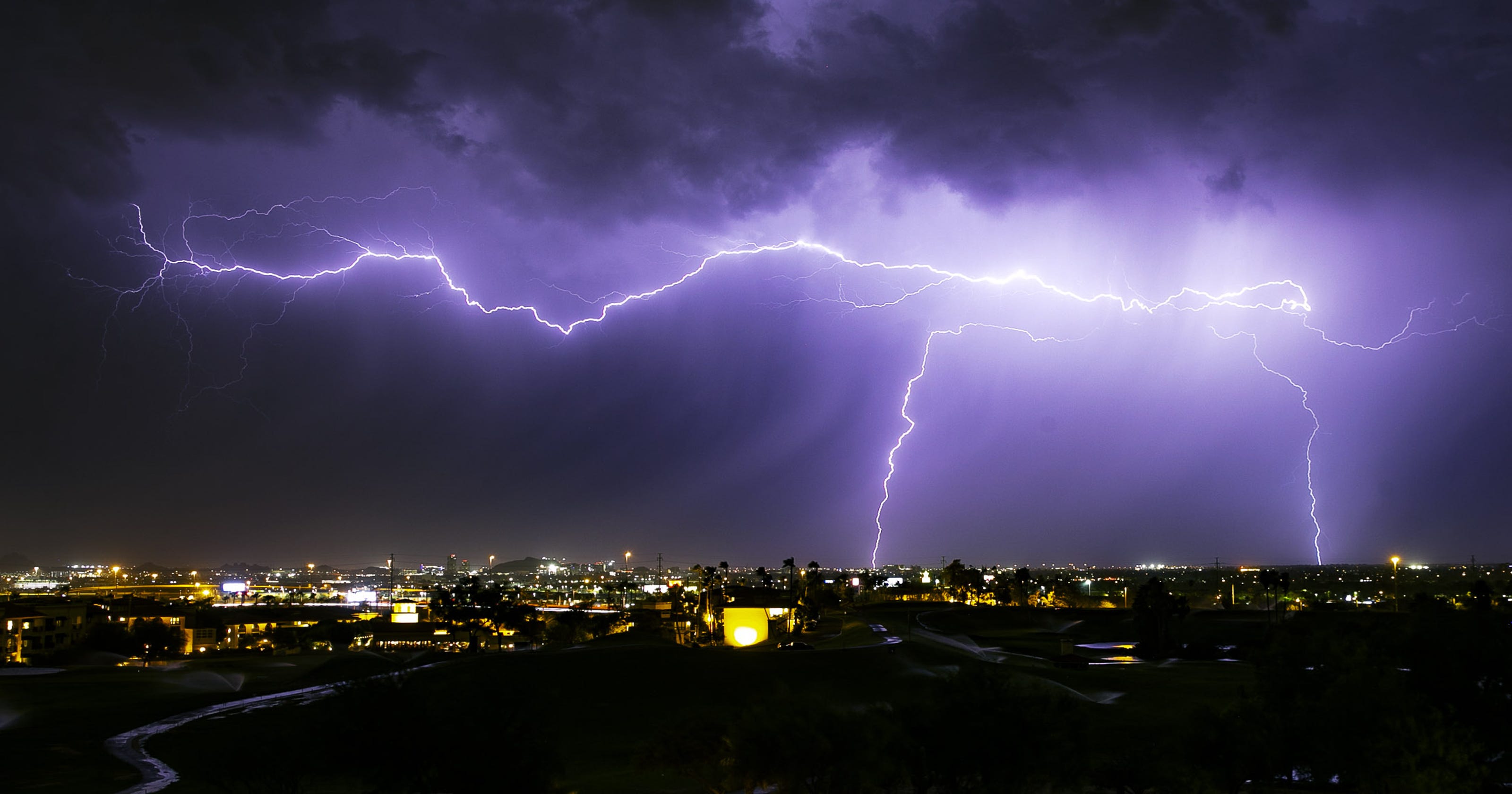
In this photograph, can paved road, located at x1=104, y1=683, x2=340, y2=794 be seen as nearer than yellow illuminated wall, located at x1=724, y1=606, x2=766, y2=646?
Yes

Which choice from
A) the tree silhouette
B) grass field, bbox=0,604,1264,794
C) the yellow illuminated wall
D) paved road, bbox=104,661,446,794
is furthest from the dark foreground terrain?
the yellow illuminated wall

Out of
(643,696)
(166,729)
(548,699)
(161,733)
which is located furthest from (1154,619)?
(161,733)

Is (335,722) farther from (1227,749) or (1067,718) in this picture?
(1227,749)

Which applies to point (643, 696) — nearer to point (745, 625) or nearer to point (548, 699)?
point (548, 699)

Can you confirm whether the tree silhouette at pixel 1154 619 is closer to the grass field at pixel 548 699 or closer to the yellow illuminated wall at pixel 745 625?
the grass field at pixel 548 699

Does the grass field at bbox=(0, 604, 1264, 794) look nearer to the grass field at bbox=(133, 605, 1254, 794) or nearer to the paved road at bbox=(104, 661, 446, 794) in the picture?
the grass field at bbox=(133, 605, 1254, 794)

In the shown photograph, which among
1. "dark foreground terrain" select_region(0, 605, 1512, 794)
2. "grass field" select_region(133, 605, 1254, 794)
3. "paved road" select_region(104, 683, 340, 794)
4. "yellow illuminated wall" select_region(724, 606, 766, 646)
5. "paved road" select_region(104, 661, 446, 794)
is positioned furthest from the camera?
"yellow illuminated wall" select_region(724, 606, 766, 646)

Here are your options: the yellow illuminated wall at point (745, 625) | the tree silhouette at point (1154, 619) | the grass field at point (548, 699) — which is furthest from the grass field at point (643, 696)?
the tree silhouette at point (1154, 619)

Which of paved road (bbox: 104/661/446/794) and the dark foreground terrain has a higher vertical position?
the dark foreground terrain
